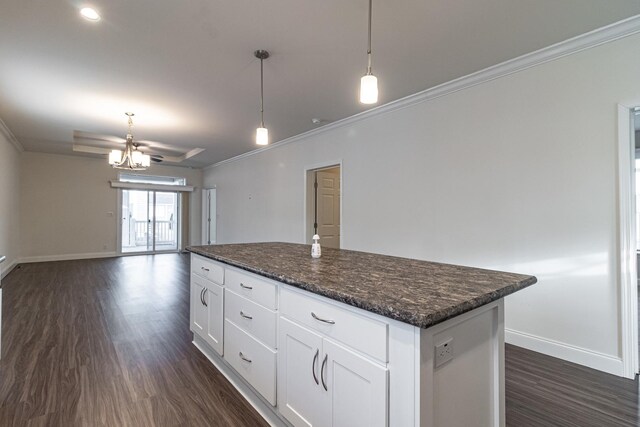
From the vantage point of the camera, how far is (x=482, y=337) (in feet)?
4.51

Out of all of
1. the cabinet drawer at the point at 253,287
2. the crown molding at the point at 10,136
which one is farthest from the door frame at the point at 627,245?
the crown molding at the point at 10,136

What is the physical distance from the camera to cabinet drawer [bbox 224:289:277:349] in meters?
1.78

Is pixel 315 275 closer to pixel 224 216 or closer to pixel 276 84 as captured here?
pixel 276 84

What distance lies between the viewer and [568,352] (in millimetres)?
2518

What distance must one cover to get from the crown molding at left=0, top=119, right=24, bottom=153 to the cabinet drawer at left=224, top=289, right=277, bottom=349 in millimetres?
5387

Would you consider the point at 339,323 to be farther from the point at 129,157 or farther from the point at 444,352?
the point at 129,157

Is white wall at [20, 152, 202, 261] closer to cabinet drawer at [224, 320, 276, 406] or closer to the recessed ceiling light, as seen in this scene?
the recessed ceiling light

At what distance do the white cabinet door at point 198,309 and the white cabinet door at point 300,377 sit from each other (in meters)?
1.23

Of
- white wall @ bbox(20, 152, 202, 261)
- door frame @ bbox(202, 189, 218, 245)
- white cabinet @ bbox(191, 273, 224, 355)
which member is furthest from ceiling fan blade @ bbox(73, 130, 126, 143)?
white cabinet @ bbox(191, 273, 224, 355)

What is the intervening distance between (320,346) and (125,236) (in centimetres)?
907

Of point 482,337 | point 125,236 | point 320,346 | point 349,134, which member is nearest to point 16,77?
point 349,134

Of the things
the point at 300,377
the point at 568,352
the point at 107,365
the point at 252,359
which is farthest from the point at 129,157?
the point at 568,352

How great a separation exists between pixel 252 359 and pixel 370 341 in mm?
1070

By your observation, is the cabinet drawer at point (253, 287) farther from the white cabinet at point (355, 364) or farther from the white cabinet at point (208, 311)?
the white cabinet at point (208, 311)
